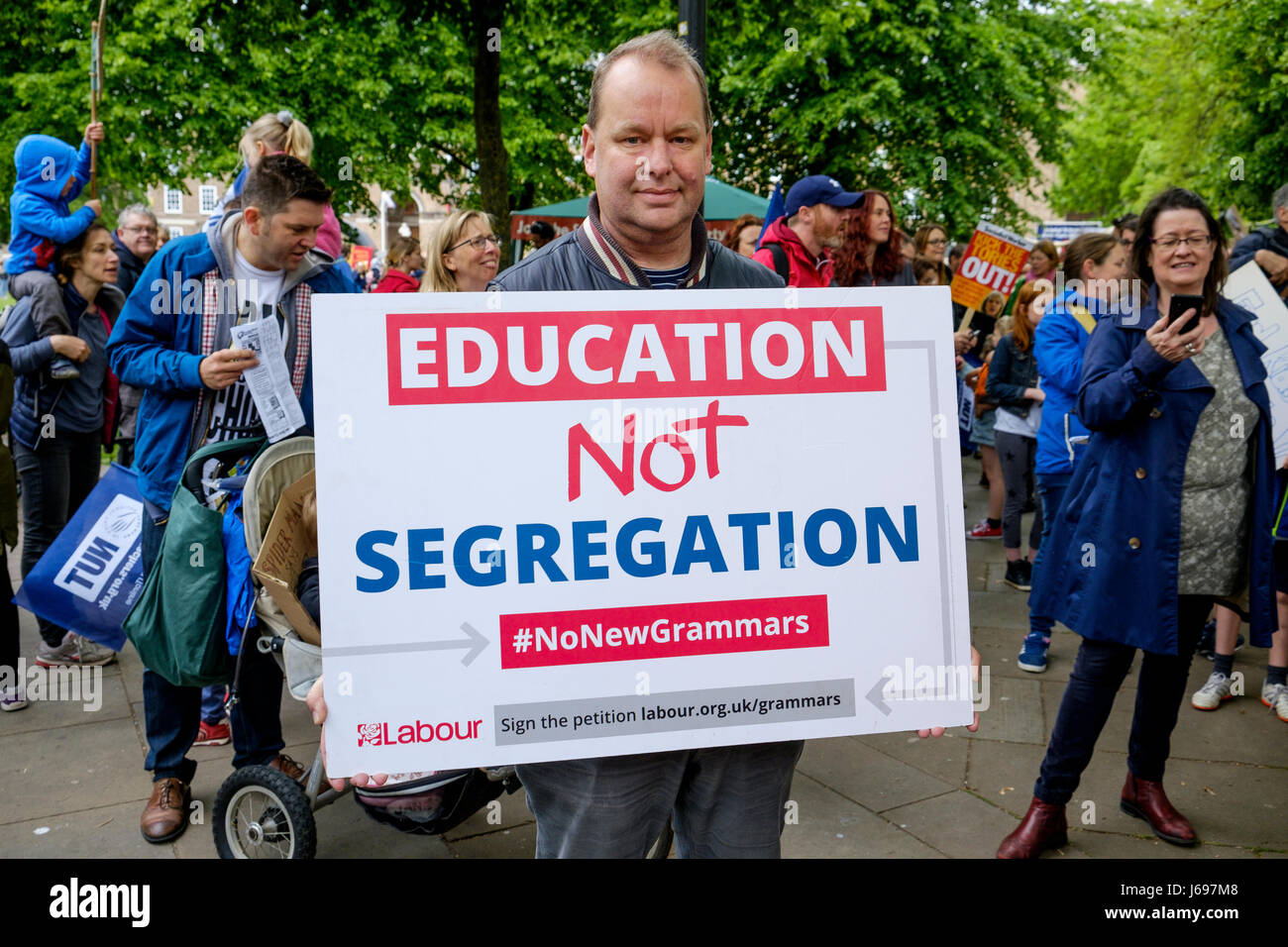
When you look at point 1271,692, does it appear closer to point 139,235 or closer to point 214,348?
point 214,348

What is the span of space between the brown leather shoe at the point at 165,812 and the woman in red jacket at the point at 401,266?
9.73ft

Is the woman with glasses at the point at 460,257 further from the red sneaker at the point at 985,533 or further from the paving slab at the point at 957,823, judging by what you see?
the red sneaker at the point at 985,533

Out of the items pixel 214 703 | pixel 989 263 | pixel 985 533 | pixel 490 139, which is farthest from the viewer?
pixel 985 533

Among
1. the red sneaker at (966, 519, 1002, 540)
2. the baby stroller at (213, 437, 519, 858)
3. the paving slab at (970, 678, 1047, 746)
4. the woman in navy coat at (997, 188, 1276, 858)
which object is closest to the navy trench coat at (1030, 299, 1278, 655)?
the woman in navy coat at (997, 188, 1276, 858)

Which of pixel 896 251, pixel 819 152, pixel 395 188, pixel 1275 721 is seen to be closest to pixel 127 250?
pixel 896 251

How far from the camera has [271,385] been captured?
343cm

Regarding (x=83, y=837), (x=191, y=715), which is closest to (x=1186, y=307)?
(x=191, y=715)

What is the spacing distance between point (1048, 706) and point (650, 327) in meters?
3.83

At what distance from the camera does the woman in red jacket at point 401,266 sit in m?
5.95

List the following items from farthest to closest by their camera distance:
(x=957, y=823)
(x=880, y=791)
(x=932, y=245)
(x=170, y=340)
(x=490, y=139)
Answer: (x=932, y=245) < (x=490, y=139) < (x=880, y=791) < (x=957, y=823) < (x=170, y=340)

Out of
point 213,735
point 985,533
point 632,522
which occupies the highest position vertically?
point 632,522

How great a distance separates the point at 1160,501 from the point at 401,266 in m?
6.16

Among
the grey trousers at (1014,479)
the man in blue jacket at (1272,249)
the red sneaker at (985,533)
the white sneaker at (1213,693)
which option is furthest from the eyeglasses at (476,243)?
the red sneaker at (985,533)

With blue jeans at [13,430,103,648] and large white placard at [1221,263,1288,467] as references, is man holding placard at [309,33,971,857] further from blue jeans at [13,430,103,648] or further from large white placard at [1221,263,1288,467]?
blue jeans at [13,430,103,648]
